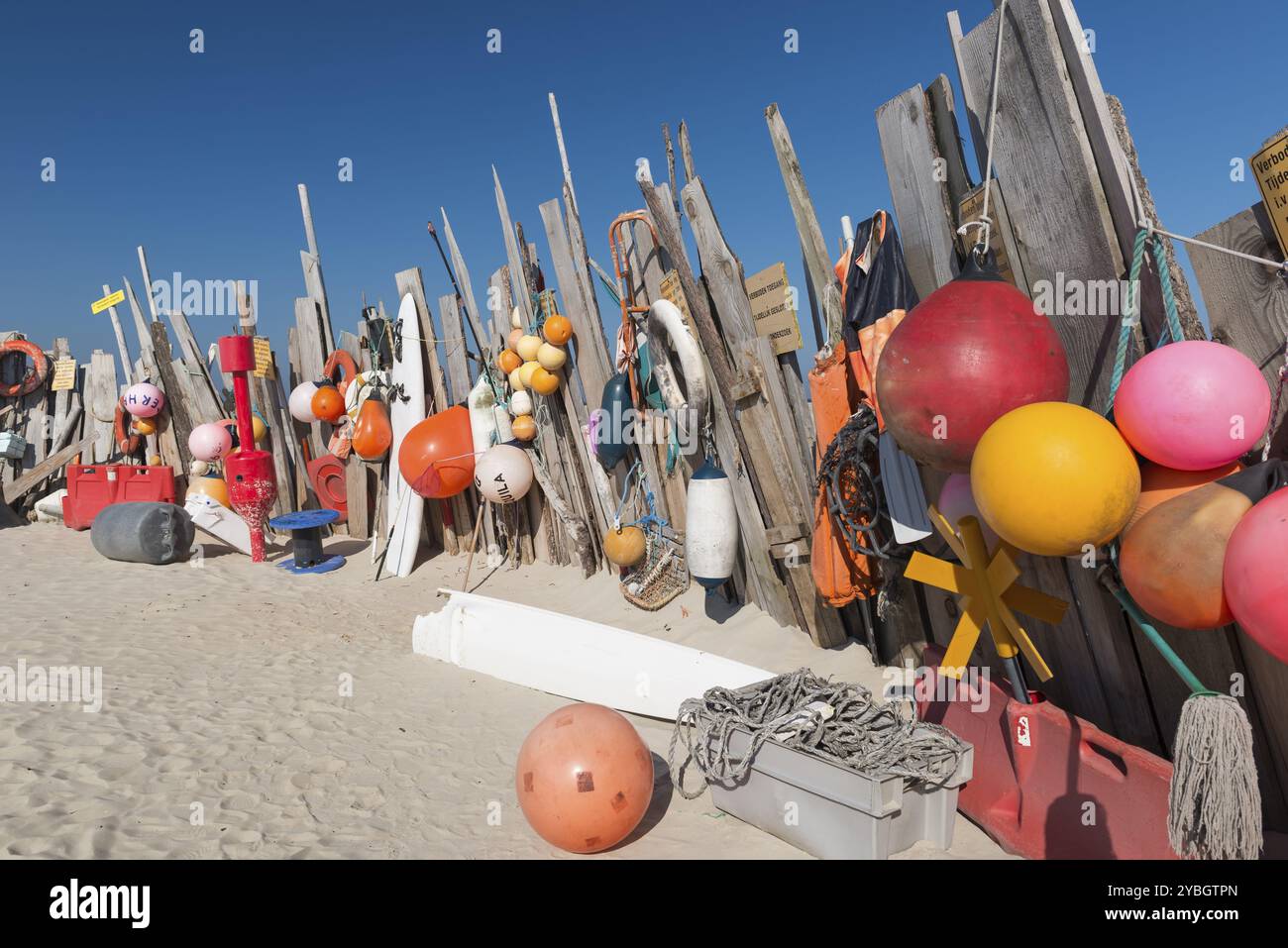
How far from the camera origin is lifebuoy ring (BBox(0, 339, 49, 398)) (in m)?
10.3

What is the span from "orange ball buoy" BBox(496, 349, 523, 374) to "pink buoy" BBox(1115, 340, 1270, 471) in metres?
5.29

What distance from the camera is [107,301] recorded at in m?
10.3

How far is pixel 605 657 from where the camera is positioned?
4754 mm

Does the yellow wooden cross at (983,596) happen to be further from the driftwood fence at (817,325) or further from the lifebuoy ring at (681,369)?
the lifebuoy ring at (681,369)

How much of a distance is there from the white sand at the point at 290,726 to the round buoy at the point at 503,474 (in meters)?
0.83

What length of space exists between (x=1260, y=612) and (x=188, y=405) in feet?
34.0

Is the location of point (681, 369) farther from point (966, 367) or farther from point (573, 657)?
point (966, 367)

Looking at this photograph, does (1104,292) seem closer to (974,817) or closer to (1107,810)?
(1107,810)

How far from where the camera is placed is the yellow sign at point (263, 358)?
29.8 feet

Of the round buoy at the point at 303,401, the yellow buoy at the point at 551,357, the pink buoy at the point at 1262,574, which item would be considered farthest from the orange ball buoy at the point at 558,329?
the pink buoy at the point at 1262,574

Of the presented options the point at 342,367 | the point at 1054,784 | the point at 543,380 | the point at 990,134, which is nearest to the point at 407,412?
the point at 342,367

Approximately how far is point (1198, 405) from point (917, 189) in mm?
1684

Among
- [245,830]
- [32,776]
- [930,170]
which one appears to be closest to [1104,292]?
[930,170]

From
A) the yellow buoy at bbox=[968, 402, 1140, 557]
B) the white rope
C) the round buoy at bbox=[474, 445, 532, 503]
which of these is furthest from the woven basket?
the yellow buoy at bbox=[968, 402, 1140, 557]
